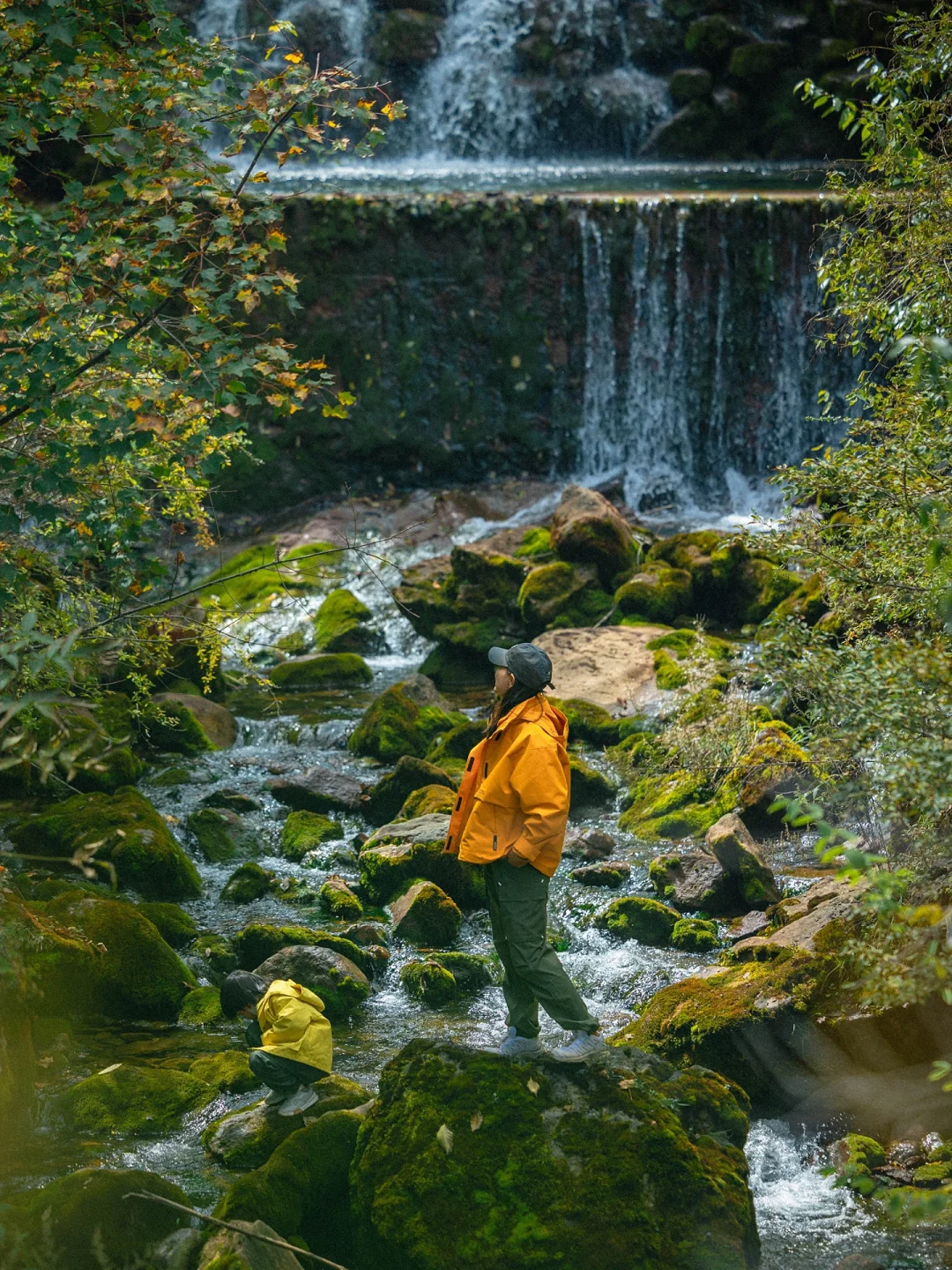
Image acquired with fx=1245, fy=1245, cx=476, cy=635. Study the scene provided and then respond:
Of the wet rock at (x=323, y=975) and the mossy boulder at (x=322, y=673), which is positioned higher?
the wet rock at (x=323, y=975)

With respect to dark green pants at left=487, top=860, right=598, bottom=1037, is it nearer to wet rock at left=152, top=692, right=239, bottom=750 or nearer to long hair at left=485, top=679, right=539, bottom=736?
long hair at left=485, top=679, right=539, bottom=736

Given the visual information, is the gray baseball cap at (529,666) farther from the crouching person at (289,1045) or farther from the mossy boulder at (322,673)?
the mossy boulder at (322,673)

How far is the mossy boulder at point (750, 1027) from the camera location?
594 centimetres

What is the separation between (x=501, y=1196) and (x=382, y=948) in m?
3.35

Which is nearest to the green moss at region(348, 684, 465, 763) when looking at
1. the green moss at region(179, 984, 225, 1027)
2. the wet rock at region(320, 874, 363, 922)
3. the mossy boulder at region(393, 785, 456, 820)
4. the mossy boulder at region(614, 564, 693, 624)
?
the mossy boulder at region(393, 785, 456, 820)

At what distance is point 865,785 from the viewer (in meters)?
4.73

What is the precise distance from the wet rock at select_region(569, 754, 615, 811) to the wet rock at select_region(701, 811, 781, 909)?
209 cm

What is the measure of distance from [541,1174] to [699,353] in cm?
1549

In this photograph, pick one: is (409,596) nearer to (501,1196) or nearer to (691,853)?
(691,853)

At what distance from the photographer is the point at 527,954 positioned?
16.7 feet

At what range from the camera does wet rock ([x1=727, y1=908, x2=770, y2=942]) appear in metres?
7.65

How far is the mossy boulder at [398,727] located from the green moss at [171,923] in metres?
3.69

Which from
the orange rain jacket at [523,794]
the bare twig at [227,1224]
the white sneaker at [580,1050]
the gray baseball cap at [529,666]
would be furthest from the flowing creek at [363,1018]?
the gray baseball cap at [529,666]

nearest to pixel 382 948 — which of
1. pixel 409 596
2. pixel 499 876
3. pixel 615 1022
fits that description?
pixel 615 1022
